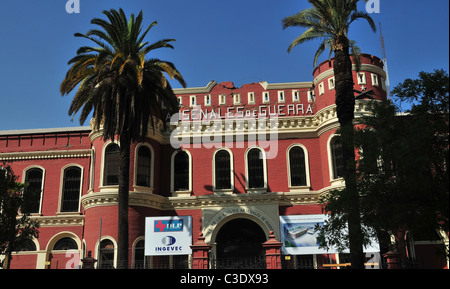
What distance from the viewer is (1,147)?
31156 millimetres

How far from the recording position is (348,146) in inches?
632

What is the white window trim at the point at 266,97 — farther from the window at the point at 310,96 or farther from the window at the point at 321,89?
the window at the point at 321,89

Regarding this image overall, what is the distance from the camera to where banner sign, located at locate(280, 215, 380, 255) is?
24766mm

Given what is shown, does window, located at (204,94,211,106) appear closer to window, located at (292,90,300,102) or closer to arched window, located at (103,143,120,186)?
window, located at (292,90,300,102)

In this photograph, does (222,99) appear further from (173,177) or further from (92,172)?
(92,172)

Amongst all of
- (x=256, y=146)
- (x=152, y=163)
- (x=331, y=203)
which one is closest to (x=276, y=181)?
(x=256, y=146)

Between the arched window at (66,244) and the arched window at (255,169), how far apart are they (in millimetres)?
11886

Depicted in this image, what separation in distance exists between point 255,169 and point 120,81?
10485 mm

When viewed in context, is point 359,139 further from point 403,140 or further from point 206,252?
point 206,252

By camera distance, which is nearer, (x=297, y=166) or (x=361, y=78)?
(x=361, y=78)

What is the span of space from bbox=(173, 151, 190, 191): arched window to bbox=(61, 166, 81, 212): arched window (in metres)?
6.62

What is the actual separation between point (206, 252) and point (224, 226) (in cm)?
654

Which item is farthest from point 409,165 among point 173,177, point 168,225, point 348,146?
point 173,177

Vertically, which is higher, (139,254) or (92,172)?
(92,172)
